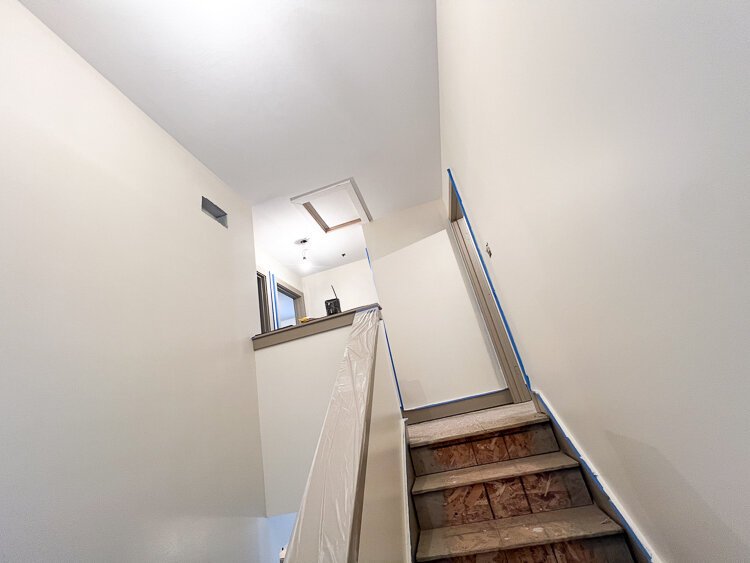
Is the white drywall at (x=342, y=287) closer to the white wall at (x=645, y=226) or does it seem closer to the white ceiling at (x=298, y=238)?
the white ceiling at (x=298, y=238)

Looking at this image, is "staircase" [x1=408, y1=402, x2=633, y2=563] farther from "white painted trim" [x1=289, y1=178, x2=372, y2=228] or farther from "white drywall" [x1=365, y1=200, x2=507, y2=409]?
"white painted trim" [x1=289, y1=178, x2=372, y2=228]

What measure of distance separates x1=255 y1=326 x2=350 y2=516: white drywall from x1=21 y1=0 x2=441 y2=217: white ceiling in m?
1.72

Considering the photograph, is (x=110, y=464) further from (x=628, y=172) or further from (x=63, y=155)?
(x=628, y=172)

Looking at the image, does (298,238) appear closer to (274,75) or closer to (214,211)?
(214,211)

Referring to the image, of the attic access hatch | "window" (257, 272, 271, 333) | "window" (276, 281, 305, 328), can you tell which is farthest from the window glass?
the attic access hatch

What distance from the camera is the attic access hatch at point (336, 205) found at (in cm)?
328

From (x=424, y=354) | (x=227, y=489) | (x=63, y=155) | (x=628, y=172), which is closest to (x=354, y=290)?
(x=424, y=354)

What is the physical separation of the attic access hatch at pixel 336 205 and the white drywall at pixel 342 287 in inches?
40.0

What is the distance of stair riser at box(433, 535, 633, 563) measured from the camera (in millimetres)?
1114

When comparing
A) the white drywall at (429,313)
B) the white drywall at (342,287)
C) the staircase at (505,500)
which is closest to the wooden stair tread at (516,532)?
the staircase at (505,500)

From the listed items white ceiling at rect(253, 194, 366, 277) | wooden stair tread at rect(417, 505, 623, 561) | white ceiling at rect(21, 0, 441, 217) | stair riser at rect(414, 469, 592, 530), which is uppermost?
white ceiling at rect(21, 0, 441, 217)

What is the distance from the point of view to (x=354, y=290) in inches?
187

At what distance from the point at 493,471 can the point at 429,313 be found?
1.73 metres

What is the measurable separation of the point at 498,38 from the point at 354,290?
12.7ft
